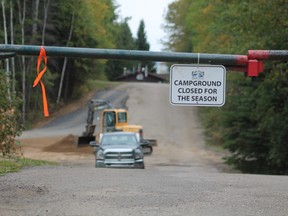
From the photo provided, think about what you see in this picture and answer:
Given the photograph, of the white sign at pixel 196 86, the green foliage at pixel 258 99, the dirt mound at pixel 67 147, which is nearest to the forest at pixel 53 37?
the dirt mound at pixel 67 147

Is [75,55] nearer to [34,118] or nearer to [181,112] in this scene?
[34,118]

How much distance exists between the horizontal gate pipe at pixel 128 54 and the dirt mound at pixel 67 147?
28.2 m

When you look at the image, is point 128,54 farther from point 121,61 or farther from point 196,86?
point 121,61

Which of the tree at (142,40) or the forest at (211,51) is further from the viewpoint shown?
the tree at (142,40)

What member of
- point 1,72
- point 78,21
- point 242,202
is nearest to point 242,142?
point 1,72

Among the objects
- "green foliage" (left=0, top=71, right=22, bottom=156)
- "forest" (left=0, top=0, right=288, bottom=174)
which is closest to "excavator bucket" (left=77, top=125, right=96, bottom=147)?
"forest" (left=0, top=0, right=288, bottom=174)

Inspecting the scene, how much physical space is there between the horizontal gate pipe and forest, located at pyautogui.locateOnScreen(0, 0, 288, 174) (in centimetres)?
85

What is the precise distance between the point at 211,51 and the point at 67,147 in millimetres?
14695

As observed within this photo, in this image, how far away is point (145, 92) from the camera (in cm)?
7788

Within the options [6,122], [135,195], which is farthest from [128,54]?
[6,122]

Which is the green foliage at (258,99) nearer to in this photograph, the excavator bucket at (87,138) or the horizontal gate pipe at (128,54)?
the excavator bucket at (87,138)

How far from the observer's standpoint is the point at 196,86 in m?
8.43

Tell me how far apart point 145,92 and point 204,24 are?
20923mm

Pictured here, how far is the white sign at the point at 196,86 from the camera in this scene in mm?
8422
